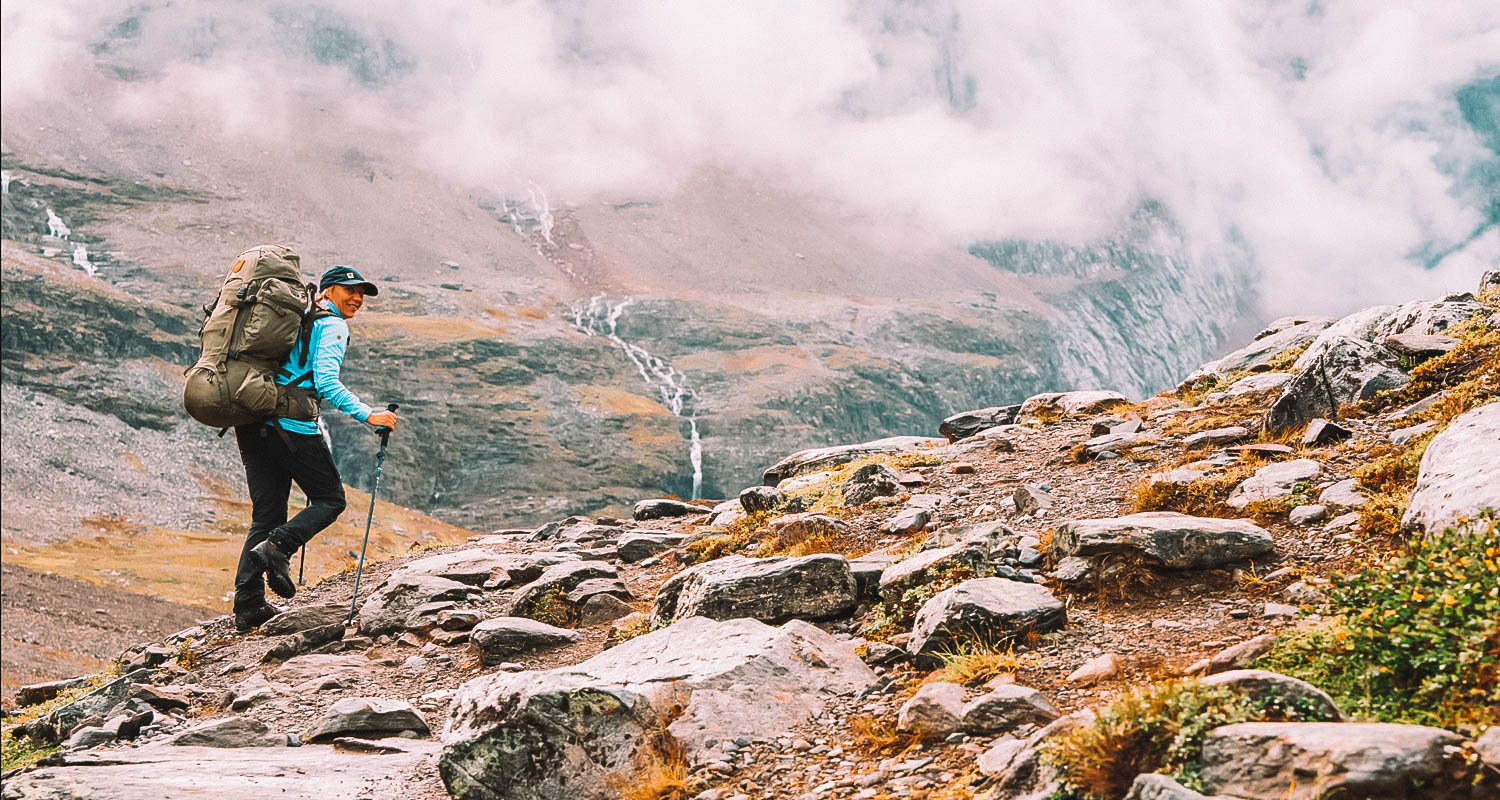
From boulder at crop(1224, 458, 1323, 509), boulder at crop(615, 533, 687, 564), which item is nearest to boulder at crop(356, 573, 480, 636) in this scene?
boulder at crop(615, 533, 687, 564)

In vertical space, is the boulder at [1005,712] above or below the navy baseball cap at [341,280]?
below

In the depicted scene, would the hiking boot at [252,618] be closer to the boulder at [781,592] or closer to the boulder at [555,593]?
the boulder at [555,593]

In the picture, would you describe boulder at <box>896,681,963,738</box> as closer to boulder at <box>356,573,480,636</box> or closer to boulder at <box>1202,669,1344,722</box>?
boulder at <box>1202,669,1344,722</box>

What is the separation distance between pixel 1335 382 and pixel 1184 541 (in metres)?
6.20

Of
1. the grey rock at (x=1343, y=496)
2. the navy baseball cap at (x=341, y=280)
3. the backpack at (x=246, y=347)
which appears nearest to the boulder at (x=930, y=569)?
the grey rock at (x=1343, y=496)

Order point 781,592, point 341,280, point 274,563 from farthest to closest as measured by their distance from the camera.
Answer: point 341,280
point 274,563
point 781,592

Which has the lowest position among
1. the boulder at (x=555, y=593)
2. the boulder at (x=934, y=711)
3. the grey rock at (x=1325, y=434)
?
the boulder at (x=555, y=593)

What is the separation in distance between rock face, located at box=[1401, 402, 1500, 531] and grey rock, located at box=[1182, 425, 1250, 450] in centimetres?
496

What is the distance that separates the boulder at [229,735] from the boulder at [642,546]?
7898 mm

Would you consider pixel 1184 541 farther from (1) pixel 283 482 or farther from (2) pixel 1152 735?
(1) pixel 283 482

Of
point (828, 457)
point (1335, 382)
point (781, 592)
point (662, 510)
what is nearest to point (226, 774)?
point (781, 592)

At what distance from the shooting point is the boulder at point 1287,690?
4.53m

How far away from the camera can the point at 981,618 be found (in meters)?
7.12

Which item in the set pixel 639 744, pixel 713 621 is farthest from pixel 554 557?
pixel 639 744
